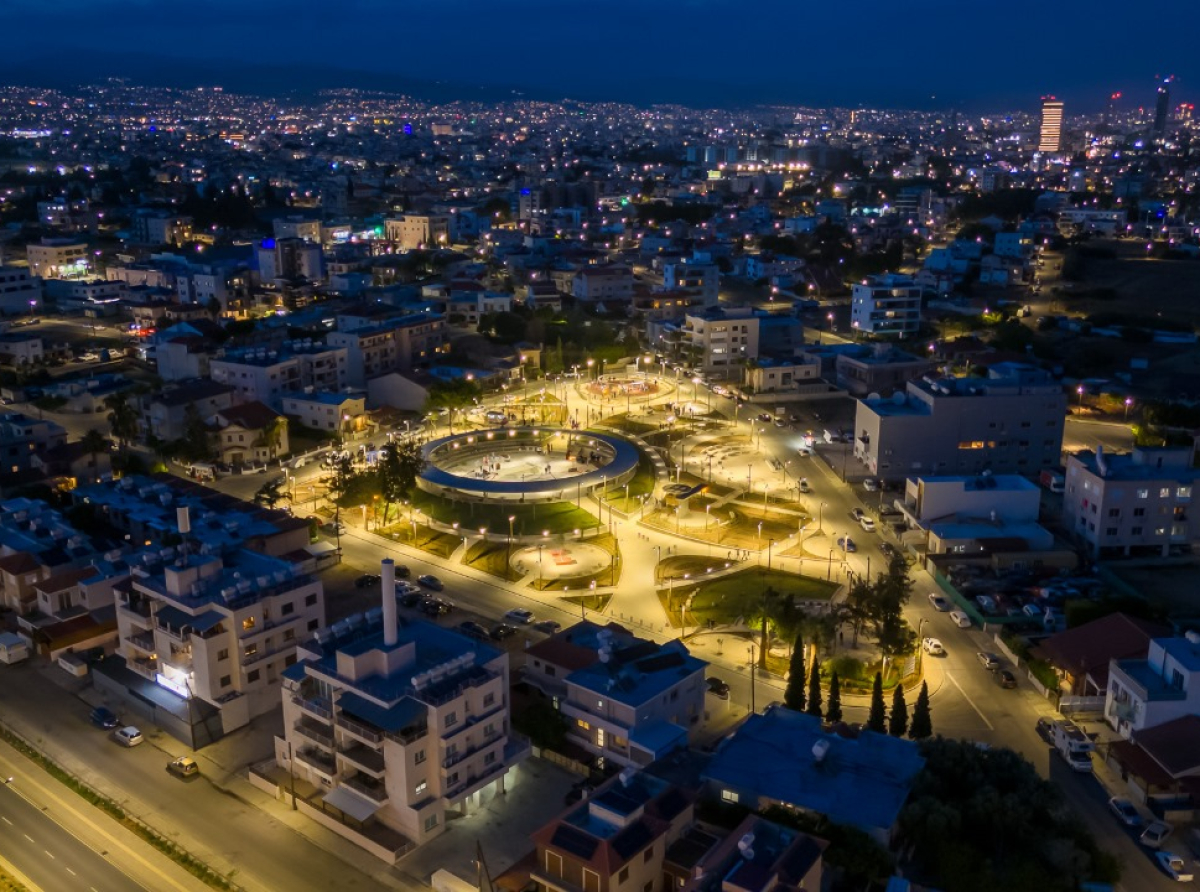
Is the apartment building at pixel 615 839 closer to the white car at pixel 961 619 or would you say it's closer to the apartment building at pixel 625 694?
the apartment building at pixel 625 694

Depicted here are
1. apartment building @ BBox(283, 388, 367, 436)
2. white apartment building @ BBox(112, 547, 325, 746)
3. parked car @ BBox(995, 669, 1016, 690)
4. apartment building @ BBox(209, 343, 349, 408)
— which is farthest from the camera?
apartment building @ BBox(209, 343, 349, 408)

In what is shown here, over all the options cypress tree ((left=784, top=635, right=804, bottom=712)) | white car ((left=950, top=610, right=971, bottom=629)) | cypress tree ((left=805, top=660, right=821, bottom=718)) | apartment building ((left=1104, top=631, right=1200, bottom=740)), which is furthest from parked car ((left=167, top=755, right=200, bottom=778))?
apartment building ((left=1104, top=631, right=1200, bottom=740))

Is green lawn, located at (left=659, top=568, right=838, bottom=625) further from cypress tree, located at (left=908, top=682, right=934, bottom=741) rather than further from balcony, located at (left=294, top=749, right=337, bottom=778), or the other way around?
balcony, located at (left=294, top=749, right=337, bottom=778)

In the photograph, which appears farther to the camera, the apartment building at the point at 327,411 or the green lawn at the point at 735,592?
the apartment building at the point at 327,411

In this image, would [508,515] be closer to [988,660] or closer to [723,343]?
[988,660]

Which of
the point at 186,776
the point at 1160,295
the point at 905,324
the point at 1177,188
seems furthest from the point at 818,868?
the point at 1177,188

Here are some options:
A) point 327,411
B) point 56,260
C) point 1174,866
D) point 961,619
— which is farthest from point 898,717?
point 56,260

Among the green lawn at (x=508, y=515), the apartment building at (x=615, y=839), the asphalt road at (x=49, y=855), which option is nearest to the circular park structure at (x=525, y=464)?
the green lawn at (x=508, y=515)

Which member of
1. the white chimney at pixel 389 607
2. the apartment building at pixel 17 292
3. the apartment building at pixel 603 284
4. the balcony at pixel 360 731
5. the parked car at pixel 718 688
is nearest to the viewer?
the balcony at pixel 360 731
